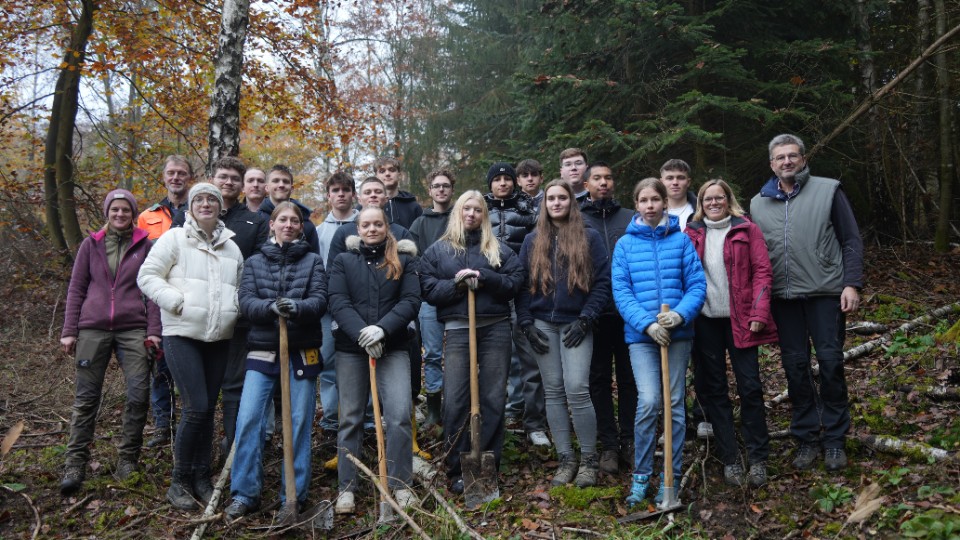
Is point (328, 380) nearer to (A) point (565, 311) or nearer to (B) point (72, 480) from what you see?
(B) point (72, 480)

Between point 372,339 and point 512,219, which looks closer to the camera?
point 372,339

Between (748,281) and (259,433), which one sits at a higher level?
(748,281)

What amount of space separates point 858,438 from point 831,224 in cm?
162

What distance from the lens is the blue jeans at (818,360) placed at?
457 centimetres

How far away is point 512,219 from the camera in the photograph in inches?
223

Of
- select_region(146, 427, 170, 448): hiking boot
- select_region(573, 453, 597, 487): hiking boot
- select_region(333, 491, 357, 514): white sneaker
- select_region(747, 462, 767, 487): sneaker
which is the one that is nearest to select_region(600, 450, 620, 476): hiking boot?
select_region(573, 453, 597, 487): hiking boot

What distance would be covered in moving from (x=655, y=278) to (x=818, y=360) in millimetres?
1351

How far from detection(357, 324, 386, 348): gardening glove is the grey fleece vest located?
2957mm

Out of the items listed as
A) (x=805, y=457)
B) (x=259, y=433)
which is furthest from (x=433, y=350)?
(x=805, y=457)

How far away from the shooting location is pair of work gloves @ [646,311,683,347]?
4316mm

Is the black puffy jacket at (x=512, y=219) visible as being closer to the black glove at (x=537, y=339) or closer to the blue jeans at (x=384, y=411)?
the black glove at (x=537, y=339)

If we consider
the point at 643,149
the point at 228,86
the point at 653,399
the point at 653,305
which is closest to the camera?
the point at 653,399

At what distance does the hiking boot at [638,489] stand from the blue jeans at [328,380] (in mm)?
2684

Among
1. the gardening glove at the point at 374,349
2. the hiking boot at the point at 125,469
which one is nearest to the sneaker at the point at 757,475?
the gardening glove at the point at 374,349
